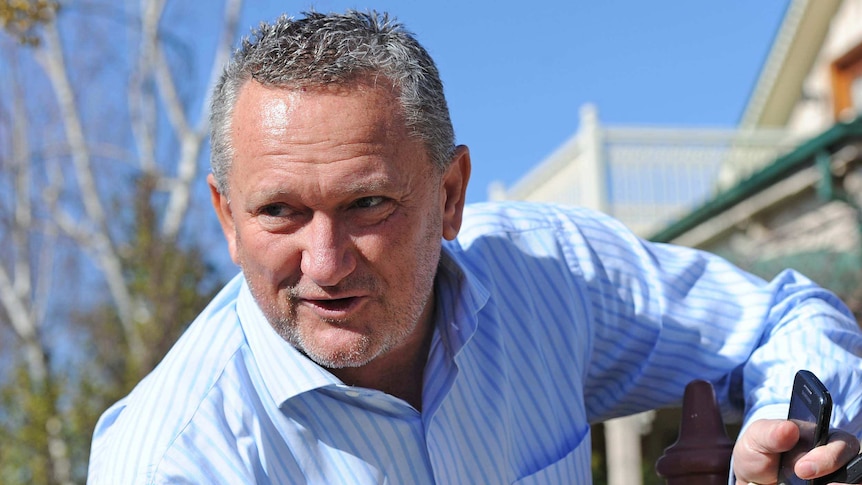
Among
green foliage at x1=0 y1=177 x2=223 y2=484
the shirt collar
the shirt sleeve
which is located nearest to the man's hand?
the shirt sleeve

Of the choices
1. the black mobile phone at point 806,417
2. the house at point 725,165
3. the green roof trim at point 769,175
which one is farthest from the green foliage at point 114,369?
the black mobile phone at point 806,417

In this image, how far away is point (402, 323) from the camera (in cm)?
207

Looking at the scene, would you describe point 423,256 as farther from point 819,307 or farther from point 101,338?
point 101,338

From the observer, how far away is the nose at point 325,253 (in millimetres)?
1875

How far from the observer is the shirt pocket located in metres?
2.15

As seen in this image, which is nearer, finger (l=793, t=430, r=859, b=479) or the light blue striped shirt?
finger (l=793, t=430, r=859, b=479)

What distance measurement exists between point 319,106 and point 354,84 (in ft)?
0.24

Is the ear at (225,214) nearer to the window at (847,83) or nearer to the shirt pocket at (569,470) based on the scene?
the shirt pocket at (569,470)

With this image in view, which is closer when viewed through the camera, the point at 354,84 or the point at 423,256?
the point at 354,84

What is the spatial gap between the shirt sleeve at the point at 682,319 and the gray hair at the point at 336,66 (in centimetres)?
48

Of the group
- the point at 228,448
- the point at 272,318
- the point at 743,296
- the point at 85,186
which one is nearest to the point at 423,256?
the point at 272,318

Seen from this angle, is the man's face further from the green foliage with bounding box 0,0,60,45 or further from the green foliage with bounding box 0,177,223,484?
the green foliage with bounding box 0,177,223,484

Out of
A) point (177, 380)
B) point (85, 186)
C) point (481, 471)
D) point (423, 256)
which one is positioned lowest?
point (481, 471)

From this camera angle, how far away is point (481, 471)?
2.10 m
